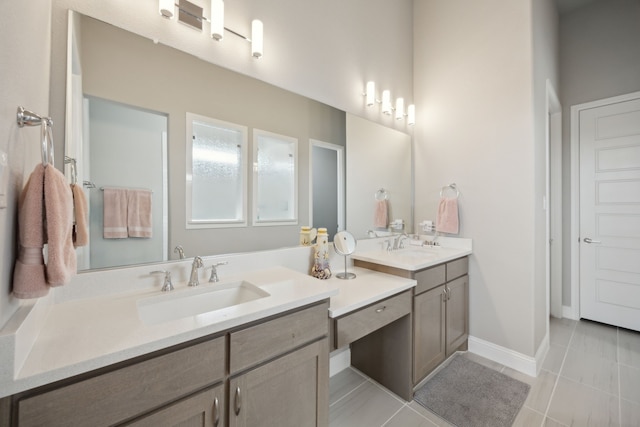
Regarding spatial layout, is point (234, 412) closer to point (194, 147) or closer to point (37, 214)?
point (37, 214)

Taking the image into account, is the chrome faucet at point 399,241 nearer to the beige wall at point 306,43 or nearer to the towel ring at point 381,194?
the towel ring at point 381,194

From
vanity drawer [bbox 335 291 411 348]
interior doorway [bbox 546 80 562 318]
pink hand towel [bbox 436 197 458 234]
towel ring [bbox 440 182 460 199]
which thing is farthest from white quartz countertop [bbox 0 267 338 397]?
interior doorway [bbox 546 80 562 318]

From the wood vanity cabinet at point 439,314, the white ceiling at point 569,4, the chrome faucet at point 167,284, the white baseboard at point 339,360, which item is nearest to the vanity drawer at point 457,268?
the wood vanity cabinet at point 439,314

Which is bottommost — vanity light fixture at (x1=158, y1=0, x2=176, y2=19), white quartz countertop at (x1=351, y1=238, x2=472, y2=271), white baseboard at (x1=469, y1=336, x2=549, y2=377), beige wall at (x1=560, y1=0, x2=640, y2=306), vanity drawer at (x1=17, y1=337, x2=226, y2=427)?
white baseboard at (x1=469, y1=336, x2=549, y2=377)

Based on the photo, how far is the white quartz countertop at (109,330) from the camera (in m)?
0.63

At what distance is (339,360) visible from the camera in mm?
2047

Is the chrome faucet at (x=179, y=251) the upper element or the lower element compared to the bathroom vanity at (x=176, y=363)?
upper

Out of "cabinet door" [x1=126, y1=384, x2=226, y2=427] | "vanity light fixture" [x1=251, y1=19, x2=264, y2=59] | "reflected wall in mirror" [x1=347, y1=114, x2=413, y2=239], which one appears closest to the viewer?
"cabinet door" [x1=126, y1=384, x2=226, y2=427]

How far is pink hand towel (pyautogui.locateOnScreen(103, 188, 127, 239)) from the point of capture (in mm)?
1162

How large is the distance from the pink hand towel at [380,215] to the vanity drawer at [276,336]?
1.29 meters

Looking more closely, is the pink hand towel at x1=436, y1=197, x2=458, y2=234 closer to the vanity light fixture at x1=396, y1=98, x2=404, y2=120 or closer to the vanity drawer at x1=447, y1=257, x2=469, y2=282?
the vanity drawer at x1=447, y1=257, x2=469, y2=282

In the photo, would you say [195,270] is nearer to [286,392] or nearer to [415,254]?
[286,392]

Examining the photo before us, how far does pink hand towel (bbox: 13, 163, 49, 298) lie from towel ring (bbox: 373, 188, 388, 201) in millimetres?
2034

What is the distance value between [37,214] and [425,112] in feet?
9.28
